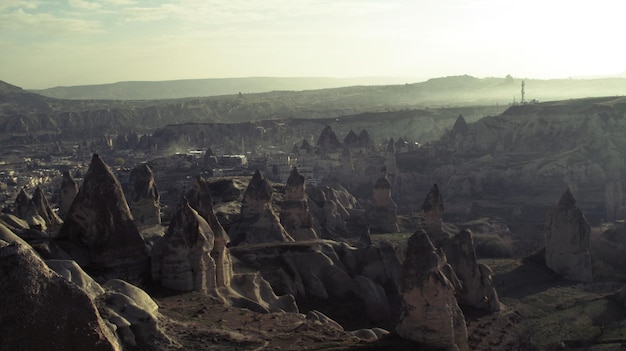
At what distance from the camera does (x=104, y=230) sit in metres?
25.3

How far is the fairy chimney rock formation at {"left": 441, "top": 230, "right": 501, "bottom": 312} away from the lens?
32.3 meters

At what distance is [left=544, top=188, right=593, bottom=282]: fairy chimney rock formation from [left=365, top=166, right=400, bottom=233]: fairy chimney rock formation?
→ 17.5 metres

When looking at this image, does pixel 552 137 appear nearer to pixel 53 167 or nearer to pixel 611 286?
pixel 611 286

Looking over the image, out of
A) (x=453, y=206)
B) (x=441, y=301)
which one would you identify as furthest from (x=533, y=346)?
(x=453, y=206)

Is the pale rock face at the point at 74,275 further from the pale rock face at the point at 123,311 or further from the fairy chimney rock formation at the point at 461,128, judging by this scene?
the fairy chimney rock formation at the point at 461,128

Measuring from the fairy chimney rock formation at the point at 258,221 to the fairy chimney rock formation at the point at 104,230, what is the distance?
17.6 metres

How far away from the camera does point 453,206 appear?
69062 millimetres

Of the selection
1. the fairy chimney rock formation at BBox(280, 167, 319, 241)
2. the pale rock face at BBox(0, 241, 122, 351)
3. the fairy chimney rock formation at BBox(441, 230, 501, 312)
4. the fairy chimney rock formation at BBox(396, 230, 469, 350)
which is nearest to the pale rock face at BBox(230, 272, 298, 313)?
the fairy chimney rock formation at BBox(396, 230, 469, 350)

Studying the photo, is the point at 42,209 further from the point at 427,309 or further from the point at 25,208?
the point at 427,309

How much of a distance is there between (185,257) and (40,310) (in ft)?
43.6

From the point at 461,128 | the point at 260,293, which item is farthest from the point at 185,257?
the point at 461,128

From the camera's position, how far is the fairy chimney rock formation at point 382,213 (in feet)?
185

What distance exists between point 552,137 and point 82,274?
78.1m

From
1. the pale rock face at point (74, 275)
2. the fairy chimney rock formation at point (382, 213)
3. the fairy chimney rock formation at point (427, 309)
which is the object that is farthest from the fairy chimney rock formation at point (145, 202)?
the pale rock face at point (74, 275)
